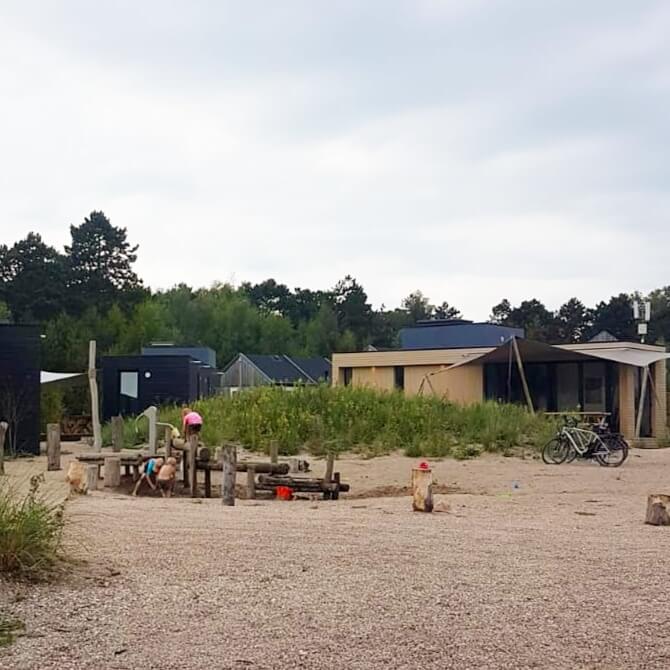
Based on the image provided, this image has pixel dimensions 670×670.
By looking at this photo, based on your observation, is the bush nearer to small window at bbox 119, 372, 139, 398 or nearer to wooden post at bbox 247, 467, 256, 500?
wooden post at bbox 247, 467, 256, 500

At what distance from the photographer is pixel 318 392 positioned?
959 inches

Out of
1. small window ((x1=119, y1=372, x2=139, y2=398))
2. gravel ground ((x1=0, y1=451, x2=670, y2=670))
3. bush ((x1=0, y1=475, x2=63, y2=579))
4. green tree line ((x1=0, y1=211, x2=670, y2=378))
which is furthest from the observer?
green tree line ((x1=0, y1=211, x2=670, y2=378))

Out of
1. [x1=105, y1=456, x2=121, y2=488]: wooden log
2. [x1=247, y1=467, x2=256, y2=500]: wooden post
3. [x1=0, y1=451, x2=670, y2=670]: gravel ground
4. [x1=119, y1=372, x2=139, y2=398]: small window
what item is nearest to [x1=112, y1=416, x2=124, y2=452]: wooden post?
[x1=105, y1=456, x2=121, y2=488]: wooden log

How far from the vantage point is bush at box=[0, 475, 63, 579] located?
264 inches

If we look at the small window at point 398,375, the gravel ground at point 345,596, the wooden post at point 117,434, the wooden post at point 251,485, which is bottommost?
the wooden post at point 251,485

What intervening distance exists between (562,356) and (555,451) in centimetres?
920

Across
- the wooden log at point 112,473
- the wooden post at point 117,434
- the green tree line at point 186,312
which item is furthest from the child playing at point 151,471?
the green tree line at point 186,312

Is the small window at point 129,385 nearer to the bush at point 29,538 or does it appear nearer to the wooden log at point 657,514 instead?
the wooden log at point 657,514

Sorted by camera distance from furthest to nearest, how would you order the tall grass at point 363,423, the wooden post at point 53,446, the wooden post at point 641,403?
the wooden post at point 641,403, the tall grass at point 363,423, the wooden post at point 53,446

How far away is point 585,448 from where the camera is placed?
20.0 m

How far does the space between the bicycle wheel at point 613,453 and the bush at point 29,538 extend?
1411 cm

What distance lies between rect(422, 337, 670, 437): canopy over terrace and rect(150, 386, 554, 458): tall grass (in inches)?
121

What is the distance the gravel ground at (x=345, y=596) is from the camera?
5.43m

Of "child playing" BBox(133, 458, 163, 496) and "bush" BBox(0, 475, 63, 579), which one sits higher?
"bush" BBox(0, 475, 63, 579)
